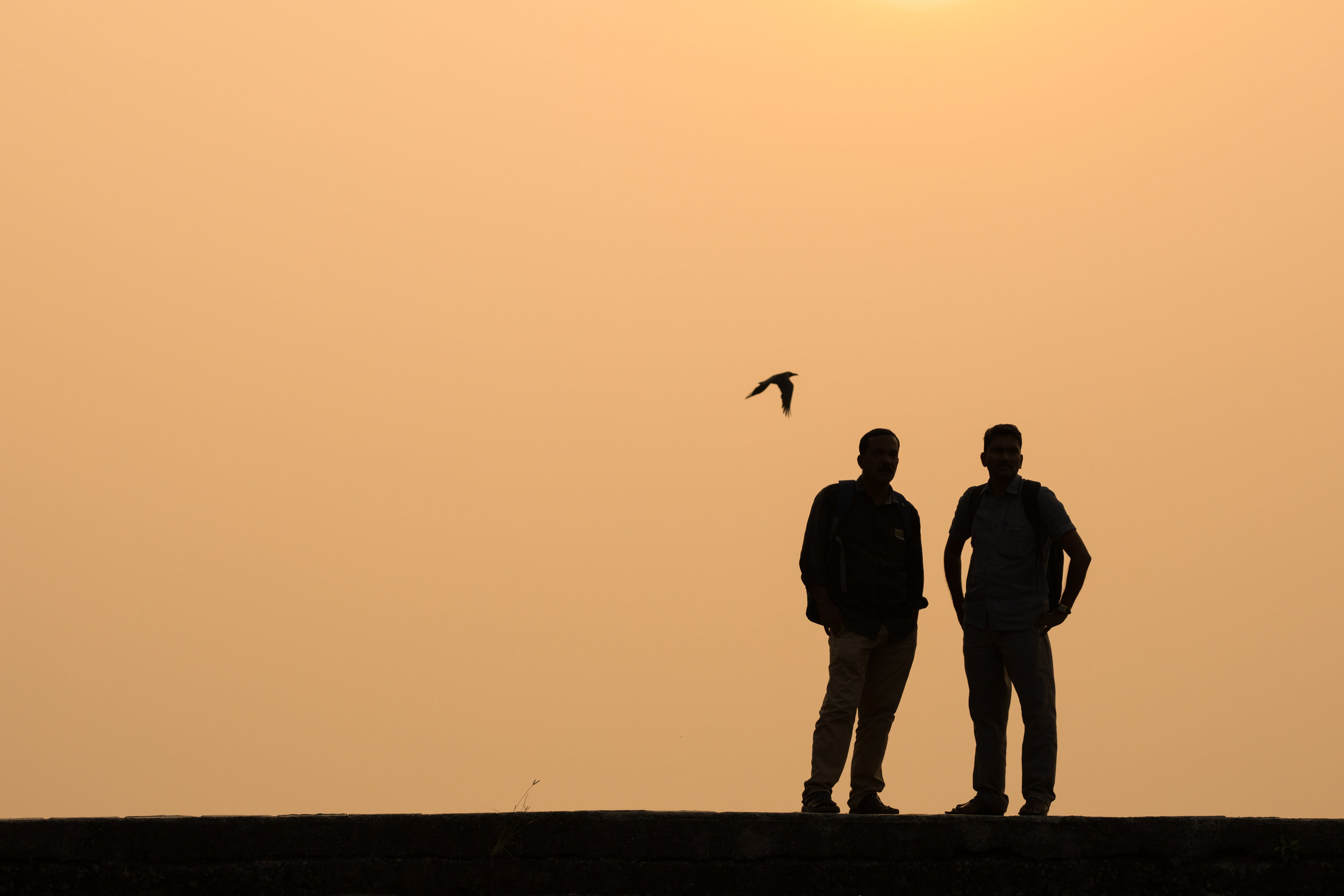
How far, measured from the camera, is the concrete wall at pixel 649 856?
5512mm

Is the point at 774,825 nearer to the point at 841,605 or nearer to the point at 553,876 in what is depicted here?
the point at 553,876

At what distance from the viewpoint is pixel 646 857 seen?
554 centimetres

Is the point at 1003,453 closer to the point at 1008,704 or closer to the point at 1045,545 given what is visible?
the point at 1045,545

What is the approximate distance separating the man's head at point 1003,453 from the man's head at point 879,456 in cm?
44

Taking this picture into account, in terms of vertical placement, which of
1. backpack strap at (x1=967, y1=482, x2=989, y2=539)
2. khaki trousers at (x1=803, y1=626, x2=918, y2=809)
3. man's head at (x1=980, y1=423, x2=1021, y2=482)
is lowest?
khaki trousers at (x1=803, y1=626, x2=918, y2=809)

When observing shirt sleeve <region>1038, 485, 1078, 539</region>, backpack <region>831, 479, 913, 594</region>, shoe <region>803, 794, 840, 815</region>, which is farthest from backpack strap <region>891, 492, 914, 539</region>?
shoe <region>803, 794, 840, 815</region>

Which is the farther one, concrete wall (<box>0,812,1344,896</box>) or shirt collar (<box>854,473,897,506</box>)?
shirt collar (<box>854,473,897,506</box>)

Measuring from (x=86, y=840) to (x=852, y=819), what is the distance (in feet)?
9.89

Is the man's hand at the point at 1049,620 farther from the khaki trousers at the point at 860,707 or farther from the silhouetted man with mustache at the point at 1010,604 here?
the khaki trousers at the point at 860,707

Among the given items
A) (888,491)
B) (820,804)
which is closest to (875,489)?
(888,491)

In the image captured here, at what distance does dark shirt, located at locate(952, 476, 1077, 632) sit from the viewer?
21.7ft

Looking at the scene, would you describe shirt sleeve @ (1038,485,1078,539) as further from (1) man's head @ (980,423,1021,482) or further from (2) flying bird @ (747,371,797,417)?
(2) flying bird @ (747,371,797,417)

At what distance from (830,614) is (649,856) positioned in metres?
1.69

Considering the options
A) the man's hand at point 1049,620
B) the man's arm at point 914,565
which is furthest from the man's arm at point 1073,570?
the man's arm at point 914,565
